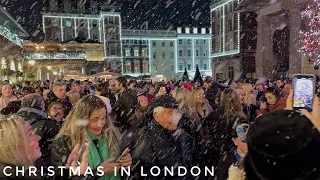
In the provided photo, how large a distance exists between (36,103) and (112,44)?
6244cm

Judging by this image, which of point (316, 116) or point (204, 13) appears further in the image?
point (204, 13)

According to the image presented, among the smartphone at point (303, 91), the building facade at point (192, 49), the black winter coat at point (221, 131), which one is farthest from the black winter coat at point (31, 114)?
the building facade at point (192, 49)

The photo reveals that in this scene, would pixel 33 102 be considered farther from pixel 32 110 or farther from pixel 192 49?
pixel 192 49

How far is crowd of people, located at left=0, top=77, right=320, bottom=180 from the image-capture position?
134 cm

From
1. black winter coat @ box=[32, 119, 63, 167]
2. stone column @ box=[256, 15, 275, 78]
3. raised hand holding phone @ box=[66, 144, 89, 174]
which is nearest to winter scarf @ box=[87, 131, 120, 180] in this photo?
raised hand holding phone @ box=[66, 144, 89, 174]

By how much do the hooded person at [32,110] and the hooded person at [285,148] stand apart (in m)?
3.45

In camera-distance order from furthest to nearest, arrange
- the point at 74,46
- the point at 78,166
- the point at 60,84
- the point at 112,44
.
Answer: the point at 112,44, the point at 74,46, the point at 60,84, the point at 78,166

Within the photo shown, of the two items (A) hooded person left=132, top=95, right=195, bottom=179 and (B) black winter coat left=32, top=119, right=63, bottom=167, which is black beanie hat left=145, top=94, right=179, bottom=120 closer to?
(A) hooded person left=132, top=95, right=195, bottom=179

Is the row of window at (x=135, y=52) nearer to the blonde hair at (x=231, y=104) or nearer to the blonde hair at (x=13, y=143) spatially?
the blonde hair at (x=231, y=104)

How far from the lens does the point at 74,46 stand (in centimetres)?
5275

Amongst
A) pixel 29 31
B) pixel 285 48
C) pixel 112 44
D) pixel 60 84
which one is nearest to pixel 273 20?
pixel 285 48

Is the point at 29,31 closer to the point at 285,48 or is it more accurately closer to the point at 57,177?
the point at 285,48

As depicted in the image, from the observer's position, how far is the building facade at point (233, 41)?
4484 centimetres

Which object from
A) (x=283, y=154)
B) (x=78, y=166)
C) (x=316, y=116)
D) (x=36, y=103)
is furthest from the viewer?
(x=36, y=103)
